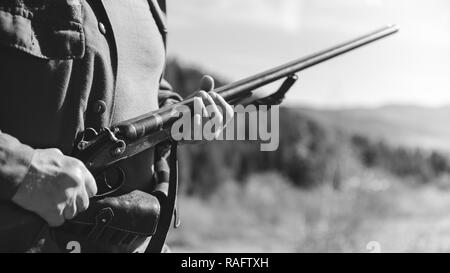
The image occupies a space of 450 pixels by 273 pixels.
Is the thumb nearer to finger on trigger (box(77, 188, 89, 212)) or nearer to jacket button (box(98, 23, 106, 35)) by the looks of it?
jacket button (box(98, 23, 106, 35))

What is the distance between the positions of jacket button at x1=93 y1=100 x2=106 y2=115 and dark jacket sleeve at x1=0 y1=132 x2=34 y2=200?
0.40m

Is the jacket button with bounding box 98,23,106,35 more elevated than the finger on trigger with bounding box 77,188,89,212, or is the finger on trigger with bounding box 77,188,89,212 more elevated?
the jacket button with bounding box 98,23,106,35

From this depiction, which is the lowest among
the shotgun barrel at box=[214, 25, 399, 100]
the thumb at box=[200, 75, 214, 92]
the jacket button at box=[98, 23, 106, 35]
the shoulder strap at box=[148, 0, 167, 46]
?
the shotgun barrel at box=[214, 25, 399, 100]

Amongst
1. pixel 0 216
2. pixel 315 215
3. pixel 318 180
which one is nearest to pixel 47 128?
pixel 0 216

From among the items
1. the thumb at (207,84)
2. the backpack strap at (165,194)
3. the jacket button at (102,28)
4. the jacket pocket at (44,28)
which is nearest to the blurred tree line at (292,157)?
the thumb at (207,84)

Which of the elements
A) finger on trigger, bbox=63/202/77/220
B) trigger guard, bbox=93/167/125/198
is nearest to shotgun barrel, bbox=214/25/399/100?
trigger guard, bbox=93/167/125/198

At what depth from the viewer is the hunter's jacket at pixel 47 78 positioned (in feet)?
8.01

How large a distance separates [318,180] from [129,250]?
12.9m

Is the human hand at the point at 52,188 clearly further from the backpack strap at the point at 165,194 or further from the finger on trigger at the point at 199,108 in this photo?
the finger on trigger at the point at 199,108

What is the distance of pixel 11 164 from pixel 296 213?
12.5 m

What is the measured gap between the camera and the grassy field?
38.5ft

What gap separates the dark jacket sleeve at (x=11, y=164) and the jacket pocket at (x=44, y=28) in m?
0.31

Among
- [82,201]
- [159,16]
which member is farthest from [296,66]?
[82,201]

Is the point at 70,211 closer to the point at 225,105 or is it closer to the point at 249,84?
the point at 225,105
